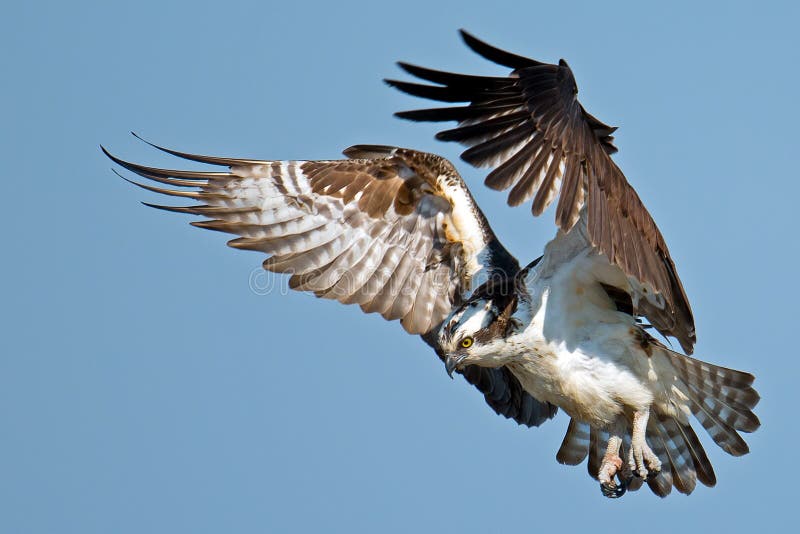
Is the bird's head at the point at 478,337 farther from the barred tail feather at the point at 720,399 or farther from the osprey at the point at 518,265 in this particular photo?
the barred tail feather at the point at 720,399

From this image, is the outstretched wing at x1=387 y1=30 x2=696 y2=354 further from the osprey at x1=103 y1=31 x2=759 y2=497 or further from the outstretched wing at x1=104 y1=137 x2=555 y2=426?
the outstretched wing at x1=104 y1=137 x2=555 y2=426

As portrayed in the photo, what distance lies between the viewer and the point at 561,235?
751 cm

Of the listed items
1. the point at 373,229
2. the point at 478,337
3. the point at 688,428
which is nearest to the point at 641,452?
the point at 688,428

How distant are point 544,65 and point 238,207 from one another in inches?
112

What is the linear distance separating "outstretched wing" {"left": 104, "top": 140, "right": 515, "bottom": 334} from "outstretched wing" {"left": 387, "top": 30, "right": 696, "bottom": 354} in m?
1.90

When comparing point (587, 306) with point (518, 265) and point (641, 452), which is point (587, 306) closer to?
point (518, 265)

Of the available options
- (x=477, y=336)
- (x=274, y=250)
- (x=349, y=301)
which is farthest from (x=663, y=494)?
(x=274, y=250)

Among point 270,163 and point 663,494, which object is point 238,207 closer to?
point 270,163

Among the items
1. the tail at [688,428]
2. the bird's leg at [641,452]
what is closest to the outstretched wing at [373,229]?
the tail at [688,428]

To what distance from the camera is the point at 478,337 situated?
7.64 metres

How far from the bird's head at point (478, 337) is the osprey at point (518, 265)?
10 mm

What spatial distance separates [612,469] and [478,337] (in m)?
1.47

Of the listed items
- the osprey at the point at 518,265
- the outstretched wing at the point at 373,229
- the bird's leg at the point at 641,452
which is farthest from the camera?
the outstretched wing at the point at 373,229

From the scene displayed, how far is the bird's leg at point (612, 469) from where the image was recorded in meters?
8.15
